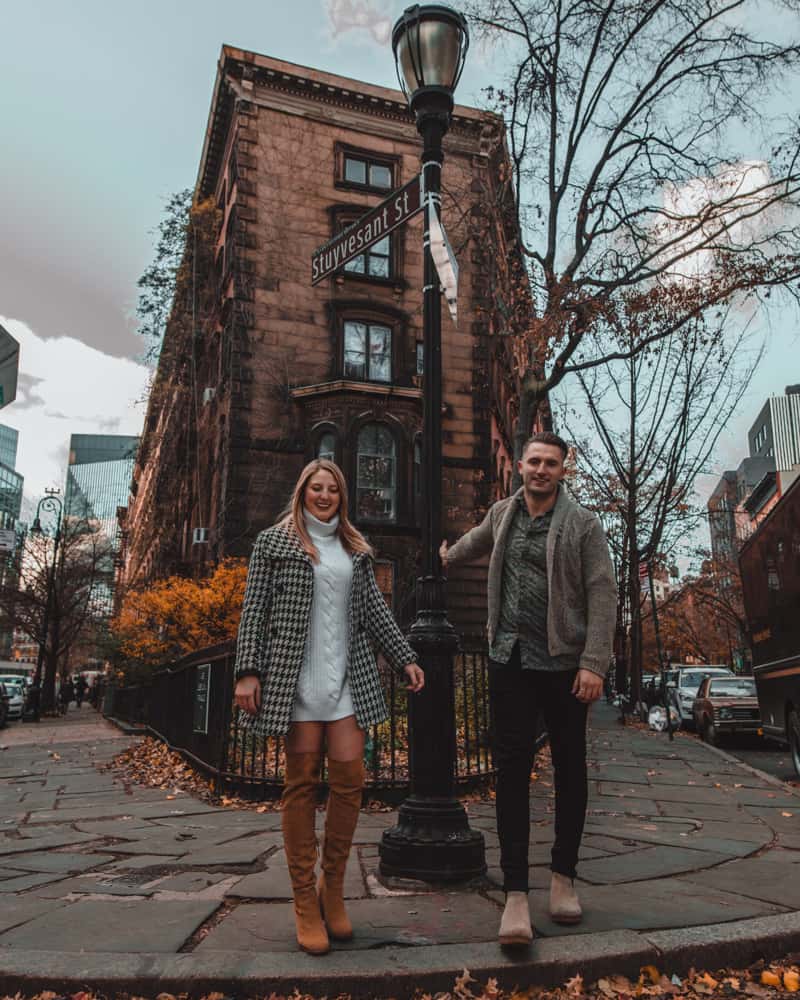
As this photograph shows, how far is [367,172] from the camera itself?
26.1 metres

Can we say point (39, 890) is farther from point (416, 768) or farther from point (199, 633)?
point (199, 633)

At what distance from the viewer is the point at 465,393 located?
2578 cm

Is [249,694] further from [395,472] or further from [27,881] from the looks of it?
[395,472]

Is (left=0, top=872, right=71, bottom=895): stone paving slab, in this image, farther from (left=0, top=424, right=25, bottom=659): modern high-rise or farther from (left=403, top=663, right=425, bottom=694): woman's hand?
(left=0, top=424, right=25, bottom=659): modern high-rise

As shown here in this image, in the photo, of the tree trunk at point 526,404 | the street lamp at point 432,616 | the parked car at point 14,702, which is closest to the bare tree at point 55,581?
the parked car at point 14,702

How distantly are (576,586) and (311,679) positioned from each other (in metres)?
1.25

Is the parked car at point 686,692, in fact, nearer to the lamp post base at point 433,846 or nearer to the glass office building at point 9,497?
the lamp post base at point 433,846

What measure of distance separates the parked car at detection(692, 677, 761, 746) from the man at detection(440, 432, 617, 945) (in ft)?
45.3

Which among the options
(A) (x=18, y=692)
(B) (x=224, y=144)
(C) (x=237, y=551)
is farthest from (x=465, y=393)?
(A) (x=18, y=692)

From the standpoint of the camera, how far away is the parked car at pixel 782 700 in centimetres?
1039

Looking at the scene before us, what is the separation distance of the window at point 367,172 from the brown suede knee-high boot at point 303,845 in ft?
80.3

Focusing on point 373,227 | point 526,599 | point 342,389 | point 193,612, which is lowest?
point 526,599

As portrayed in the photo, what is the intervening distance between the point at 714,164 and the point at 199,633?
13.4 meters

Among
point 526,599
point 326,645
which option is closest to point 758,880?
point 526,599
